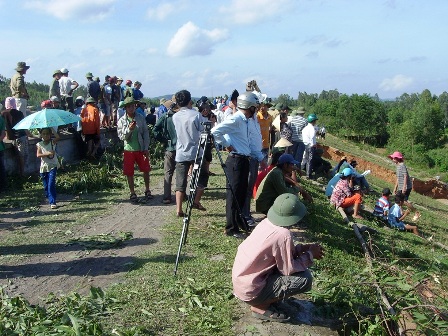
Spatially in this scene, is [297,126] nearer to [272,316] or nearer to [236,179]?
[236,179]

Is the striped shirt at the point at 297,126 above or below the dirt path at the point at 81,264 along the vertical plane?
above

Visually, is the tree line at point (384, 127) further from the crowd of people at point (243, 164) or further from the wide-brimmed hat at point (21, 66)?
the wide-brimmed hat at point (21, 66)

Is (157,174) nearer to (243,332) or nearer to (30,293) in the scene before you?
(30,293)

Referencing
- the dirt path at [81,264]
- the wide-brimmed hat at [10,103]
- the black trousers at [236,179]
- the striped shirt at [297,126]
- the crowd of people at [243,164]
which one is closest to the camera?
the crowd of people at [243,164]

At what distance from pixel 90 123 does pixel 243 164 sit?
748 cm

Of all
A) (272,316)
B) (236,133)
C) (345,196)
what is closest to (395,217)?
(345,196)

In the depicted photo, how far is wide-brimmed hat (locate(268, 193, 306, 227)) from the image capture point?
4.48m

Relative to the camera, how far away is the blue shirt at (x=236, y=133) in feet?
20.8

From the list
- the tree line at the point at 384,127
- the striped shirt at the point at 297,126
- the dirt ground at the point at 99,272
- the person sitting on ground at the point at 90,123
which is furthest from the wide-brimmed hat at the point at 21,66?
the tree line at the point at 384,127

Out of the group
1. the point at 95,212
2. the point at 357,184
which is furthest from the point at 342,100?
the point at 95,212

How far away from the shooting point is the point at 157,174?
1214 cm

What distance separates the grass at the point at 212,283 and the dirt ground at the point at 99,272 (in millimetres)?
181

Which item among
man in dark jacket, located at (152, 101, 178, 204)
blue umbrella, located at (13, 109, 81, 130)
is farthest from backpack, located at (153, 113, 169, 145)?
blue umbrella, located at (13, 109, 81, 130)

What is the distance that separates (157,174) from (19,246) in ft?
18.0
